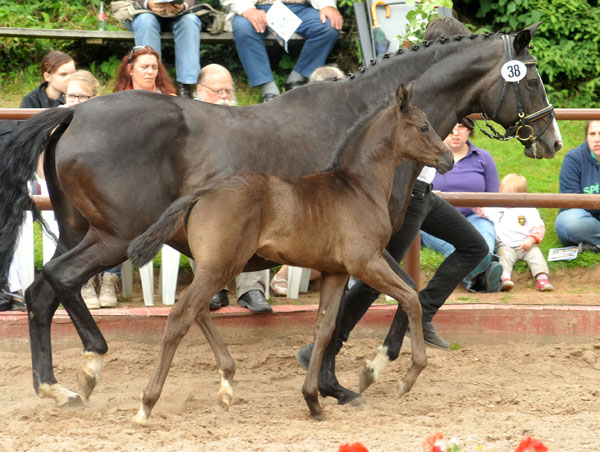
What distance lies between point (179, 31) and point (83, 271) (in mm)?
4323

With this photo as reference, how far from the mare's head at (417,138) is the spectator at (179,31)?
4.14m

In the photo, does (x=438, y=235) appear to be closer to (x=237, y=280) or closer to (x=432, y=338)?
(x=432, y=338)

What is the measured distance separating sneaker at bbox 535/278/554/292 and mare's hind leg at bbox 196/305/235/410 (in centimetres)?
312

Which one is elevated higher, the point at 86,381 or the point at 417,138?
the point at 417,138

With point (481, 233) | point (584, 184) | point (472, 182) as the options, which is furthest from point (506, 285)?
point (584, 184)

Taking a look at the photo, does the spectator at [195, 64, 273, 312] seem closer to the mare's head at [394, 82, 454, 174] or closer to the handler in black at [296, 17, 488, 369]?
the handler in black at [296, 17, 488, 369]

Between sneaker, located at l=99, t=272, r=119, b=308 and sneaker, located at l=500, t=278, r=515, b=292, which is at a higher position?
sneaker, located at l=99, t=272, r=119, b=308

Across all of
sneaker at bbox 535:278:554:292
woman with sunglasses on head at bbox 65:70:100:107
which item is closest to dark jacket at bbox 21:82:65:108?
woman with sunglasses on head at bbox 65:70:100:107

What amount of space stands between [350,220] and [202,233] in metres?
0.77

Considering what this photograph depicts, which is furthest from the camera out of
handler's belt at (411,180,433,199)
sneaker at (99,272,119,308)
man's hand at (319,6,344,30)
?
man's hand at (319,6,344,30)

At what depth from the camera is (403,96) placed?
4.53 meters

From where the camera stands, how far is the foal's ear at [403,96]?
4.50 m

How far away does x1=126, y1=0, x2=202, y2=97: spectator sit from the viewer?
8273 millimetres

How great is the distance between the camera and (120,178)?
450 centimetres
